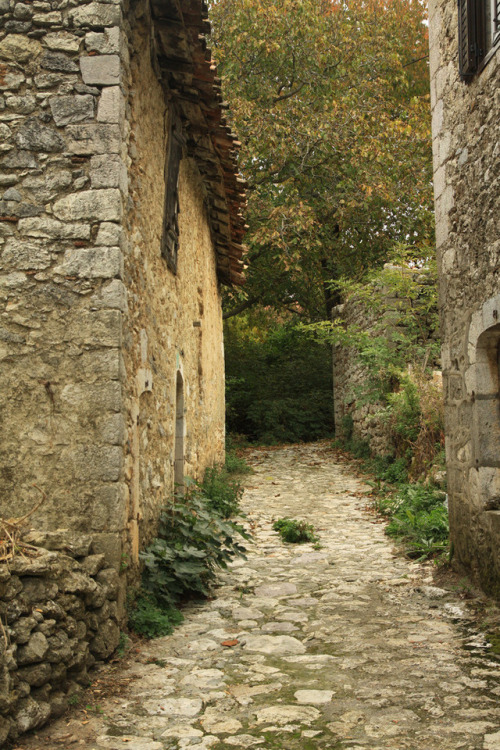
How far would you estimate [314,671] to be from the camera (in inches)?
153

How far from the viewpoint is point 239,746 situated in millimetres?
2980

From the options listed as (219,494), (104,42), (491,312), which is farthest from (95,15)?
(219,494)

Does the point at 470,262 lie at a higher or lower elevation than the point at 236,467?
higher

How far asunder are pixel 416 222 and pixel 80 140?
1251 cm

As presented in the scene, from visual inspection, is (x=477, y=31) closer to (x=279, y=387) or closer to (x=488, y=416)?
(x=488, y=416)

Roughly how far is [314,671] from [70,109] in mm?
3781

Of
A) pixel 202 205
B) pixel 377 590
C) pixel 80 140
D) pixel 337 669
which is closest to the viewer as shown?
pixel 337 669

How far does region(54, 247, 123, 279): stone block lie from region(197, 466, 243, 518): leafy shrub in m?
Result: 3.99

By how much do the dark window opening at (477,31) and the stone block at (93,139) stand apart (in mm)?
2766

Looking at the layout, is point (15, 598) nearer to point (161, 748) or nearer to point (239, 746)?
point (161, 748)

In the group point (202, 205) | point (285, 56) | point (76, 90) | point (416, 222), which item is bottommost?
point (76, 90)

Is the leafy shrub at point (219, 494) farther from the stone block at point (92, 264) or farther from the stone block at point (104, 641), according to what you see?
the stone block at point (92, 264)

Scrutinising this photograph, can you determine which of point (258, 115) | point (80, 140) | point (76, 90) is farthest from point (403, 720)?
point (258, 115)

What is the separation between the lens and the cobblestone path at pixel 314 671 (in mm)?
3088
